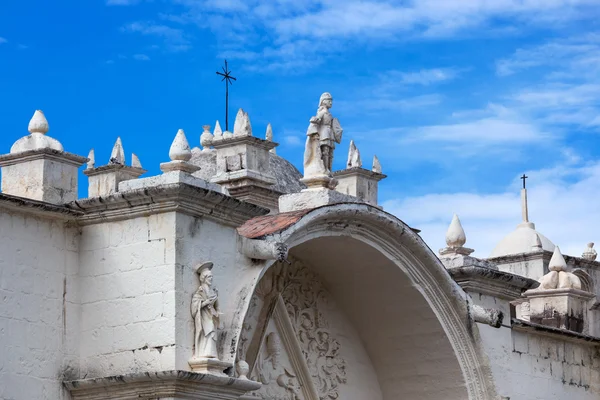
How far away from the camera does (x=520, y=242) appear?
24.3 m

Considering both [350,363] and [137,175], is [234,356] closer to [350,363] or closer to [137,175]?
[350,363]

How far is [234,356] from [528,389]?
18.1ft

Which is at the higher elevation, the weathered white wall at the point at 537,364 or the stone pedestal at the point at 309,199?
the stone pedestal at the point at 309,199

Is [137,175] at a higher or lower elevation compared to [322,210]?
higher

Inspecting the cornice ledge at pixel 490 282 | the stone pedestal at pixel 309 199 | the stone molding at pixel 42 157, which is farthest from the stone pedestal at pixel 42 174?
the cornice ledge at pixel 490 282

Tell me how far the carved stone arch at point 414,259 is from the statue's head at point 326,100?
4.27ft

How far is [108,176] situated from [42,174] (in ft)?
21.3

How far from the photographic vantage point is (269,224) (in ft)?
46.8

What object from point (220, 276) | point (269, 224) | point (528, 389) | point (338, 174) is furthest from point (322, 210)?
point (338, 174)

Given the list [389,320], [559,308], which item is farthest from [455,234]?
[559,308]

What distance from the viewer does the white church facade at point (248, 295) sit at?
1288 centimetres

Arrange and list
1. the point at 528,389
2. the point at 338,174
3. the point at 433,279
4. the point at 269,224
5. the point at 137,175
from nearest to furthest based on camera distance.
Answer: the point at 269,224, the point at 433,279, the point at 528,389, the point at 137,175, the point at 338,174

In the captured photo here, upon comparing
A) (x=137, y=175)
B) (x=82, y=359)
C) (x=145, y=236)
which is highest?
(x=137, y=175)

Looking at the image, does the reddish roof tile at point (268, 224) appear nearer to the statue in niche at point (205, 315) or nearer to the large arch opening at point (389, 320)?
the statue in niche at point (205, 315)
